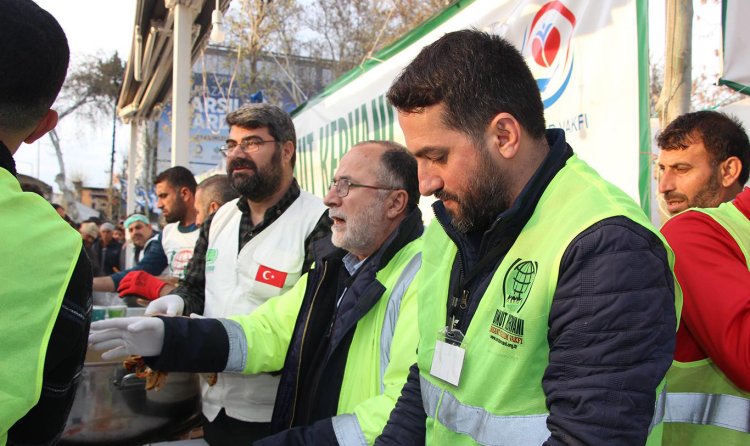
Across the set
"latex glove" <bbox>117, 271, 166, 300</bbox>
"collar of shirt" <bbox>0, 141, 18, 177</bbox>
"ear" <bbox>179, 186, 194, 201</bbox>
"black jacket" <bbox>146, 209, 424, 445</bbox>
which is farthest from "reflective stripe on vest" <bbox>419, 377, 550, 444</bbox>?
"ear" <bbox>179, 186, 194, 201</bbox>

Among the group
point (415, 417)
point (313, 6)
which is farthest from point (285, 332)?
point (313, 6)

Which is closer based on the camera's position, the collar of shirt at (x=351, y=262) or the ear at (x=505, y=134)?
the ear at (x=505, y=134)

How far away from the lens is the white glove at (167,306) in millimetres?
2381

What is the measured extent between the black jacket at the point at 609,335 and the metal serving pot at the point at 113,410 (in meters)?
1.69

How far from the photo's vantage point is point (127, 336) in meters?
1.85

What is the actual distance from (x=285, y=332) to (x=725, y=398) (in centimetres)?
141

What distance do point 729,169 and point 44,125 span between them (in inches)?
75.5

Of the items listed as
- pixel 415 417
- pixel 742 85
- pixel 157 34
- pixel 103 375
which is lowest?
pixel 103 375

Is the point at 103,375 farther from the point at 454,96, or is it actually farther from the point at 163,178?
the point at 163,178

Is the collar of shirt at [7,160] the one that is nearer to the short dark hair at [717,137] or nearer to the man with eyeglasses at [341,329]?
the man with eyeglasses at [341,329]

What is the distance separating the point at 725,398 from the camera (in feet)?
4.84

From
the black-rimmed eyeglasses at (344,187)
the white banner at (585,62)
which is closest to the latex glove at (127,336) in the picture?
the black-rimmed eyeglasses at (344,187)

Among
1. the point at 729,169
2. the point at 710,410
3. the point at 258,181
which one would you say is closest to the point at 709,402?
Result: the point at 710,410

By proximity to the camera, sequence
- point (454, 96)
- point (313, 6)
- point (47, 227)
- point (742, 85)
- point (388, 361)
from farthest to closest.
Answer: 1. point (313, 6)
2. point (742, 85)
3. point (388, 361)
4. point (454, 96)
5. point (47, 227)
